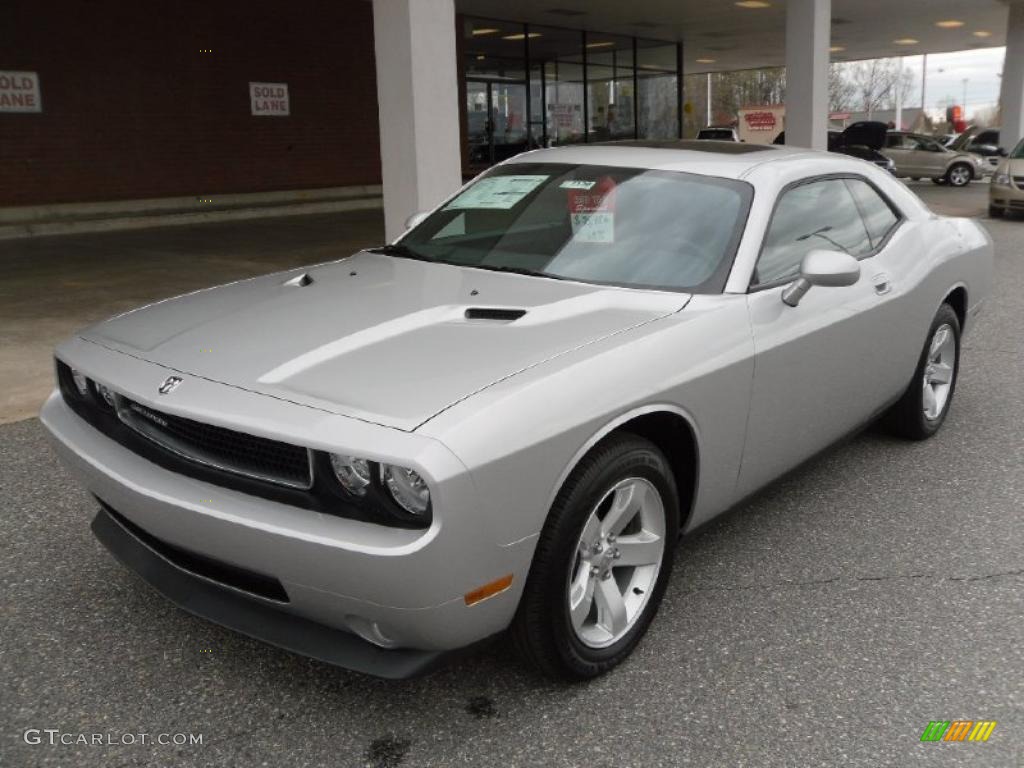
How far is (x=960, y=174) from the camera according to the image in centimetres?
2728

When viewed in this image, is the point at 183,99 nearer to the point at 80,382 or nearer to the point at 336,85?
the point at 336,85

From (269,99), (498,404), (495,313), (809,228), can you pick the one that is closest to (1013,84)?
(269,99)

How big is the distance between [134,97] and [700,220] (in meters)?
15.8

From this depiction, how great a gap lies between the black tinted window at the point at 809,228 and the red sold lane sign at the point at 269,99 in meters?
16.4

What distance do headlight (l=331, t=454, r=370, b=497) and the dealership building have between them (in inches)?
275

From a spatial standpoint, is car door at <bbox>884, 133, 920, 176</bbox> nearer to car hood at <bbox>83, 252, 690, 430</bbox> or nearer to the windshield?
the windshield

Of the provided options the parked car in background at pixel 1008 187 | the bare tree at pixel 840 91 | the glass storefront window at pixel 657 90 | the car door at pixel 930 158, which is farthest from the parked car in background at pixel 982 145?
the bare tree at pixel 840 91

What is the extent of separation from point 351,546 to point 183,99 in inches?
678

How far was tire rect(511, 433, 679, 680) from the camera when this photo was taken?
2684mm

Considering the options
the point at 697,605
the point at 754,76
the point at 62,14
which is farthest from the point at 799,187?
the point at 754,76

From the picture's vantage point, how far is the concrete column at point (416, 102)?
896cm

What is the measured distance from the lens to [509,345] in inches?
114

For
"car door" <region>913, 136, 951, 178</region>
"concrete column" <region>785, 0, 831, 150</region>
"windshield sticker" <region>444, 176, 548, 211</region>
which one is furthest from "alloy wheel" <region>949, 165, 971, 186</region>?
"windshield sticker" <region>444, 176, 548, 211</region>

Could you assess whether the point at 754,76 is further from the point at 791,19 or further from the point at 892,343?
the point at 892,343
